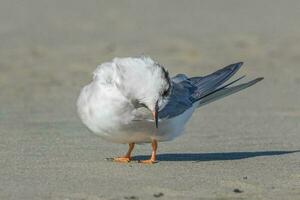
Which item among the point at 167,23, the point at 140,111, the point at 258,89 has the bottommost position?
the point at 140,111

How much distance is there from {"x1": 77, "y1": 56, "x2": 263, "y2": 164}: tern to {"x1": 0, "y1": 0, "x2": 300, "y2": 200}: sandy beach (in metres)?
0.20

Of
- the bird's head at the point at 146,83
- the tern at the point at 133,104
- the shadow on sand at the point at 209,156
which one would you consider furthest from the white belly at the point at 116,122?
the shadow on sand at the point at 209,156

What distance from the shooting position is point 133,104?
618 centimetres

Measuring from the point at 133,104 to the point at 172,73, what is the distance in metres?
5.34

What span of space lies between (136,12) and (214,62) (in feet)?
15.3

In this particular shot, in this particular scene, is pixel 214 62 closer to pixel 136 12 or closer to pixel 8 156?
pixel 136 12

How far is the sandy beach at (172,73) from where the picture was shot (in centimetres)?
584

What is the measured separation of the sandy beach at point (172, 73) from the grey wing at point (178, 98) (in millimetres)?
321

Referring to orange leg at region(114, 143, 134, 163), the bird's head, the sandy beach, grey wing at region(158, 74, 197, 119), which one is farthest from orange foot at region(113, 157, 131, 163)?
the bird's head

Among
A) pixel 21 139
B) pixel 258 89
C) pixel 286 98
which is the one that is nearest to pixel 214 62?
pixel 258 89

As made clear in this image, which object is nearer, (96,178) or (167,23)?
(96,178)

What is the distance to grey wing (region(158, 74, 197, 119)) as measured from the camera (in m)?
6.46

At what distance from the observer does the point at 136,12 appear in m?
16.7

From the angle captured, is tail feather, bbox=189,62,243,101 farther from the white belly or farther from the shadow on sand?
the white belly
